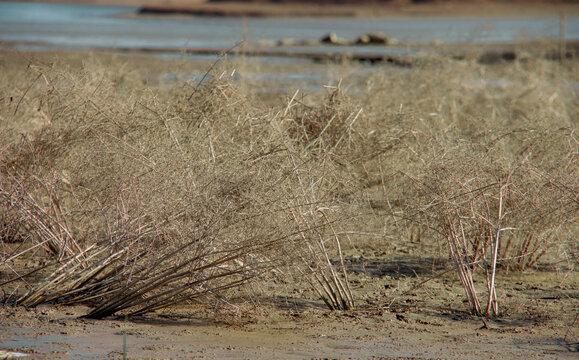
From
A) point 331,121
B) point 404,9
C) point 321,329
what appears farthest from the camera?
point 404,9

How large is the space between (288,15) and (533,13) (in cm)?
2089

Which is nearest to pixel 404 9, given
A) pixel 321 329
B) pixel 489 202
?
pixel 489 202

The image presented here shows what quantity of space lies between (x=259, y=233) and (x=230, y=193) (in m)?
0.42

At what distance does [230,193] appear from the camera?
532cm

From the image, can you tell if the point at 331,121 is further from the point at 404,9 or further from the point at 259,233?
the point at 404,9

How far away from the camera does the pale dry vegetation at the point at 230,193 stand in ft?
17.0

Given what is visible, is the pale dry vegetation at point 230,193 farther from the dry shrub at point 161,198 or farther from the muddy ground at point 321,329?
the muddy ground at point 321,329

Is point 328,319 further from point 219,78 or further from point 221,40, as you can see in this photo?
point 221,40

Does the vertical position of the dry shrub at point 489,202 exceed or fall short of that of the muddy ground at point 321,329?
it exceeds it

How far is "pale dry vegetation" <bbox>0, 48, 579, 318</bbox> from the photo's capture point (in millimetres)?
5184

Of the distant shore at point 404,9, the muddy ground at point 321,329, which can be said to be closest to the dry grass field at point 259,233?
the muddy ground at point 321,329

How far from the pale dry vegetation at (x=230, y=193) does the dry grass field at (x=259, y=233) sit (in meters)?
0.02

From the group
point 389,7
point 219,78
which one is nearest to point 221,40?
point 219,78

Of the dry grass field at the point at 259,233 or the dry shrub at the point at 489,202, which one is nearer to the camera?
the dry grass field at the point at 259,233
